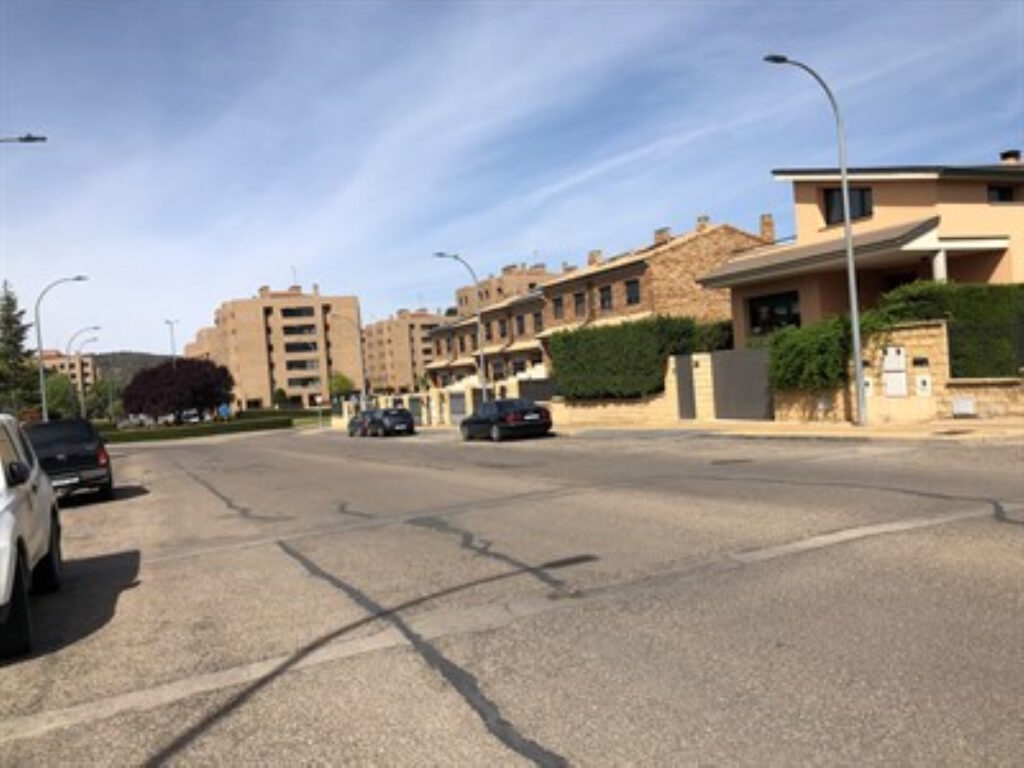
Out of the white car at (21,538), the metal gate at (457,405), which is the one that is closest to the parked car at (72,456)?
the white car at (21,538)

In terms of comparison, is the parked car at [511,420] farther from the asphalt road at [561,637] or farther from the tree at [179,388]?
the tree at [179,388]

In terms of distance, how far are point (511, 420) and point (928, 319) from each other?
42.8 feet

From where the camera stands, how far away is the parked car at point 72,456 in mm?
18422

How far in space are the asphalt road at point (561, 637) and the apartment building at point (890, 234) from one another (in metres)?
18.1

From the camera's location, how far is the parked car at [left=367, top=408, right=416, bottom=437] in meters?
45.9

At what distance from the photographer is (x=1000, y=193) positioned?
31.8 m

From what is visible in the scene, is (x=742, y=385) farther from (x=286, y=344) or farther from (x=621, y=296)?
(x=286, y=344)

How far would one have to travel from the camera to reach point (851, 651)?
5.23 m

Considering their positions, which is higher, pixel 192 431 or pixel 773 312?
pixel 773 312

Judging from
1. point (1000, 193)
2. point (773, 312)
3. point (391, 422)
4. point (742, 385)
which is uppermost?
point (1000, 193)

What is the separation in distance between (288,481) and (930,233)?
1947cm

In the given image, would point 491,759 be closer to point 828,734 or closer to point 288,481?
point 828,734

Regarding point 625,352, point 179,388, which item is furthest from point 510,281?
point 625,352

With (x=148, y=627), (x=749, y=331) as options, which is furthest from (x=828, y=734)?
(x=749, y=331)
